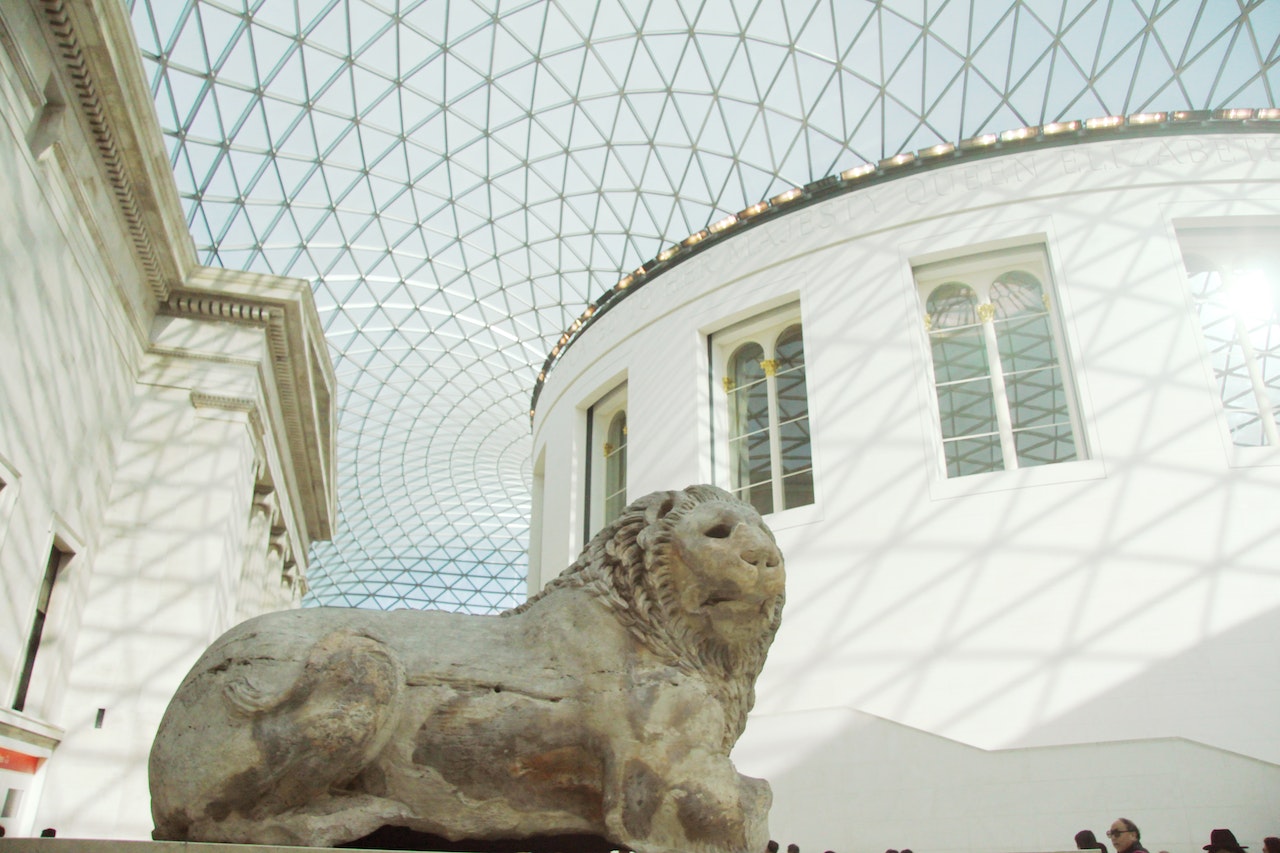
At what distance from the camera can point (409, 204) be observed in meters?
32.1

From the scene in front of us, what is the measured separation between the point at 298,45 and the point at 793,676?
21.8 meters

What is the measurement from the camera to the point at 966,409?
82.1ft

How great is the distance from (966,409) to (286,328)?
1721cm

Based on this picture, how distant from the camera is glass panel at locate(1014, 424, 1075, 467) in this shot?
84.5ft

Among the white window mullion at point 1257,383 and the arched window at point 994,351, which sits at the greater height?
the arched window at point 994,351

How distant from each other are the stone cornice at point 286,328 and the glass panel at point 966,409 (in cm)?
1549

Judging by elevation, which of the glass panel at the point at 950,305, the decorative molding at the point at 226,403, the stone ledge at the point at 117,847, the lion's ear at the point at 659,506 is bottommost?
the stone ledge at the point at 117,847

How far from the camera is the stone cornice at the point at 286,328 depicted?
1903 centimetres

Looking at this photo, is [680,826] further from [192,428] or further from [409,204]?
[409,204]

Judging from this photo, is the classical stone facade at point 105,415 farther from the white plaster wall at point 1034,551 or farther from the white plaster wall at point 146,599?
the white plaster wall at point 1034,551

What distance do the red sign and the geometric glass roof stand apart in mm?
17122

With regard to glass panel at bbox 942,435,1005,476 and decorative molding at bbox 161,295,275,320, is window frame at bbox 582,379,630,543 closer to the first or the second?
glass panel at bbox 942,435,1005,476

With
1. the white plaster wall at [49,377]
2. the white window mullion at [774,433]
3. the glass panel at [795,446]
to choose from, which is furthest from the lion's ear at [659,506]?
the glass panel at [795,446]

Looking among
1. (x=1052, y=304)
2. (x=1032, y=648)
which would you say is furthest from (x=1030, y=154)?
(x=1032, y=648)
